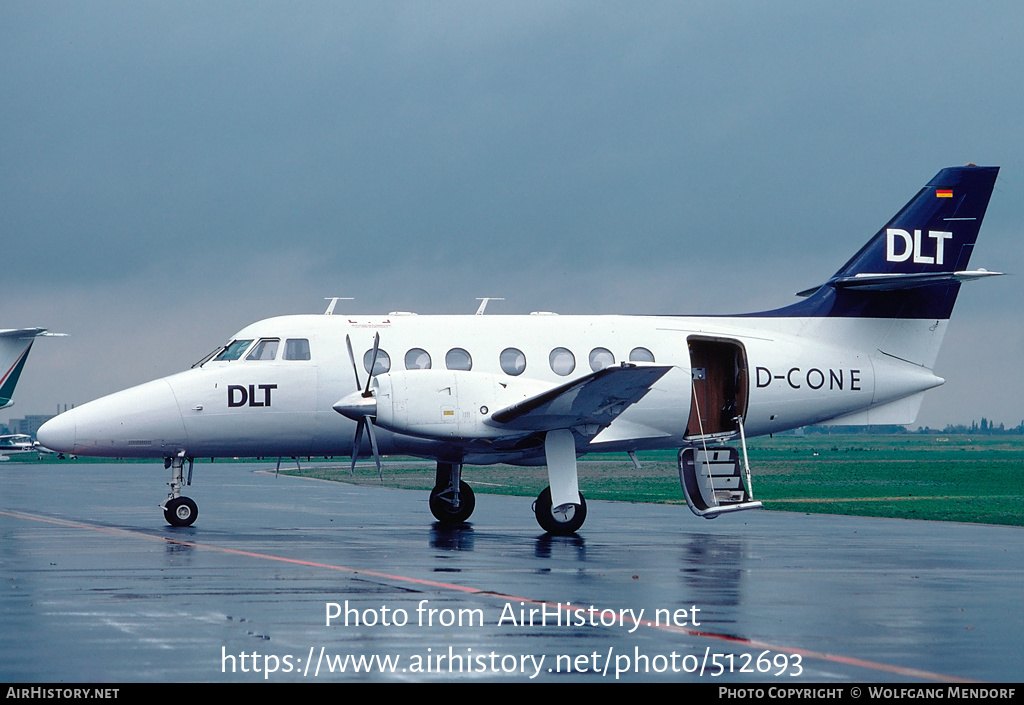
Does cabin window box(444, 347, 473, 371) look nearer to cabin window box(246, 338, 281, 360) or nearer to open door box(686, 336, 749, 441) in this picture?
cabin window box(246, 338, 281, 360)

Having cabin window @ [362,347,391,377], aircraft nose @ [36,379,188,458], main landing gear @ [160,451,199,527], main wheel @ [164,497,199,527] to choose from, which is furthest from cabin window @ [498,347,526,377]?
main wheel @ [164,497,199,527]

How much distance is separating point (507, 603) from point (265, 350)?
12.0 meters

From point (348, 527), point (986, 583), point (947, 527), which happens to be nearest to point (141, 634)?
point (986, 583)

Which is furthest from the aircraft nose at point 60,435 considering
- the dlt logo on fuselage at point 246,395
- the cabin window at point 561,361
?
the cabin window at point 561,361

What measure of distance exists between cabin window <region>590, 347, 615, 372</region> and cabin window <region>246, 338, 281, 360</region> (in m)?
5.96

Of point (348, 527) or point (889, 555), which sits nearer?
point (889, 555)

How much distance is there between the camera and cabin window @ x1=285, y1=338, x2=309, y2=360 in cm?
2345

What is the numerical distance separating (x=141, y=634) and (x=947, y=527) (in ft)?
60.6

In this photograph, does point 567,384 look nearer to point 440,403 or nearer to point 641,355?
point 440,403
